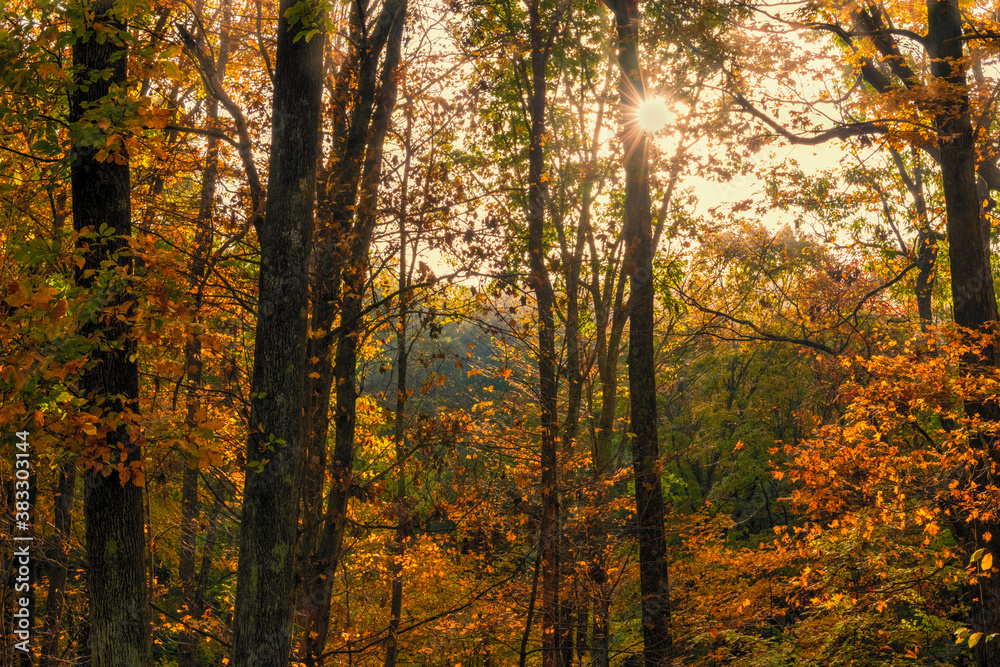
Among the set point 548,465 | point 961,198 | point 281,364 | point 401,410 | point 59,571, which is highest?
point 961,198

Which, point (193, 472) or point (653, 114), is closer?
point (653, 114)

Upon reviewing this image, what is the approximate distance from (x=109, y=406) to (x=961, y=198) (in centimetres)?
963

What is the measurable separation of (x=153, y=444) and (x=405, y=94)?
476cm

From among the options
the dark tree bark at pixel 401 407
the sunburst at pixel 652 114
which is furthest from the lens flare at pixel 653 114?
the dark tree bark at pixel 401 407

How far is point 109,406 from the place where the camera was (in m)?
4.46

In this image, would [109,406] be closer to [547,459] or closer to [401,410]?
[547,459]

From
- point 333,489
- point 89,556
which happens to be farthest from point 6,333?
point 333,489

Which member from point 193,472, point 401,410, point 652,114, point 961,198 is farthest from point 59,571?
point 961,198

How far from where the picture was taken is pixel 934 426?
14.9 m

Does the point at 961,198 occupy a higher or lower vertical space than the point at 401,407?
higher

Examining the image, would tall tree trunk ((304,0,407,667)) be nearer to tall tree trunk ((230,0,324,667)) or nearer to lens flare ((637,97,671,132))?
tall tree trunk ((230,0,324,667))

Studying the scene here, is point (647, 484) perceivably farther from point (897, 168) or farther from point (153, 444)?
point (897, 168)

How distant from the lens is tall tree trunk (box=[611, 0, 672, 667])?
292 inches

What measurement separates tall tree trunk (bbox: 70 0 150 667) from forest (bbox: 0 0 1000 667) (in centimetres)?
3
